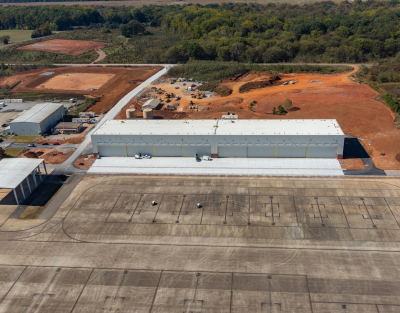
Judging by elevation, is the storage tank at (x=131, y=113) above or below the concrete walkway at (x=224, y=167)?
above

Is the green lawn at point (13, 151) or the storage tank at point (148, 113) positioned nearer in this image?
the green lawn at point (13, 151)

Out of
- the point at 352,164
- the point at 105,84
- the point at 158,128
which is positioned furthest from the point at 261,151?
the point at 105,84

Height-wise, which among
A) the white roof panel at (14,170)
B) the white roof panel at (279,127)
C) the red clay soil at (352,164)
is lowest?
the red clay soil at (352,164)

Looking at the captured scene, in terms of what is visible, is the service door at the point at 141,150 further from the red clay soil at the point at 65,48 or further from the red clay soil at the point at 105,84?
the red clay soil at the point at 65,48

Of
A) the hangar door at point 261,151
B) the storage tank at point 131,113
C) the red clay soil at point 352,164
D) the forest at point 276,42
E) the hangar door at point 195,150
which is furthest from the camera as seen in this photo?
the forest at point 276,42

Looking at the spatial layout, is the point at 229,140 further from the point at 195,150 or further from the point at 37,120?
the point at 37,120

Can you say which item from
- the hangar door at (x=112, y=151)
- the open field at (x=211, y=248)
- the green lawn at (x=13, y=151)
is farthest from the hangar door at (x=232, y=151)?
the green lawn at (x=13, y=151)

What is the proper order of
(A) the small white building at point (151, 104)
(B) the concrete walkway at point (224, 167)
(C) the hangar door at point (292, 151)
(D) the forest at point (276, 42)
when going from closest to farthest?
(B) the concrete walkway at point (224, 167) → (C) the hangar door at point (292, 151) → (A) the small white building at point (151, 104) → (D) the forest at point (276, 42)
